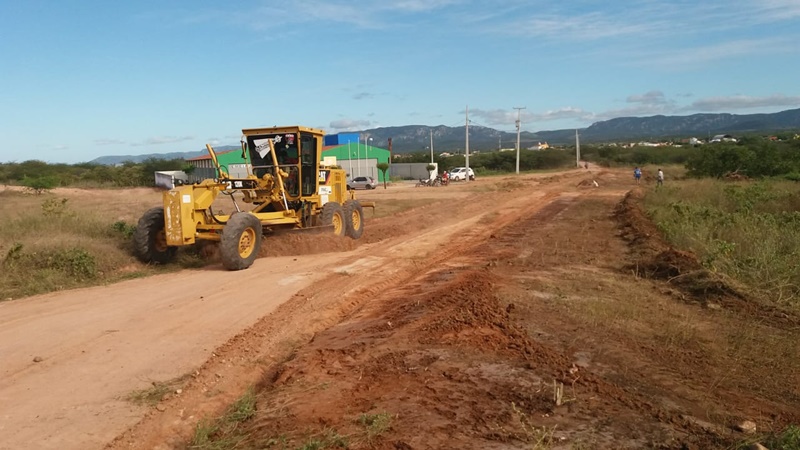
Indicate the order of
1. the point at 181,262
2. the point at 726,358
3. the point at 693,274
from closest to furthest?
the point at 726,358
the point at 693,274
the point at 181,262

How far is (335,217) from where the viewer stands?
1505 cm

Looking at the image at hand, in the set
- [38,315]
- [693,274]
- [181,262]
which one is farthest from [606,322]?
[181,262]

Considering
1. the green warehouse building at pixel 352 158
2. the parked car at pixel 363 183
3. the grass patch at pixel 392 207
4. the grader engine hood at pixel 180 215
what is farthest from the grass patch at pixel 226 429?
the green warehouse building at pixel 352 158

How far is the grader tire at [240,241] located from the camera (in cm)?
1116

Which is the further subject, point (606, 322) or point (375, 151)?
point (375, 151)

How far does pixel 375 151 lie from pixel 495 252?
62.2 m

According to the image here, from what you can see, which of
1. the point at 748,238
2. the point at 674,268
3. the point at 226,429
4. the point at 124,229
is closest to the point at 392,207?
the point at 124,229

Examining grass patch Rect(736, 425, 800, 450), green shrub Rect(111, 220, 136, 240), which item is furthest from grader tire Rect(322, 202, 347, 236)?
grass patch Rect(736, 425, 800, 450)

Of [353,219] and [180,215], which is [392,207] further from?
[180,215]

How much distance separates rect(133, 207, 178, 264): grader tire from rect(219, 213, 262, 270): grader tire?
62.3 inches

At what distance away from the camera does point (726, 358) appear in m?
6.31

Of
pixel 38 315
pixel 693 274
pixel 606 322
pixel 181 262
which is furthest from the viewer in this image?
pixel 181 262

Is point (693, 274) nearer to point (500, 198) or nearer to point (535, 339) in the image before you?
point (535, 339)

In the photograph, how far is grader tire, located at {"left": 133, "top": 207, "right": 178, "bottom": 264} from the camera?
11.9 metres
